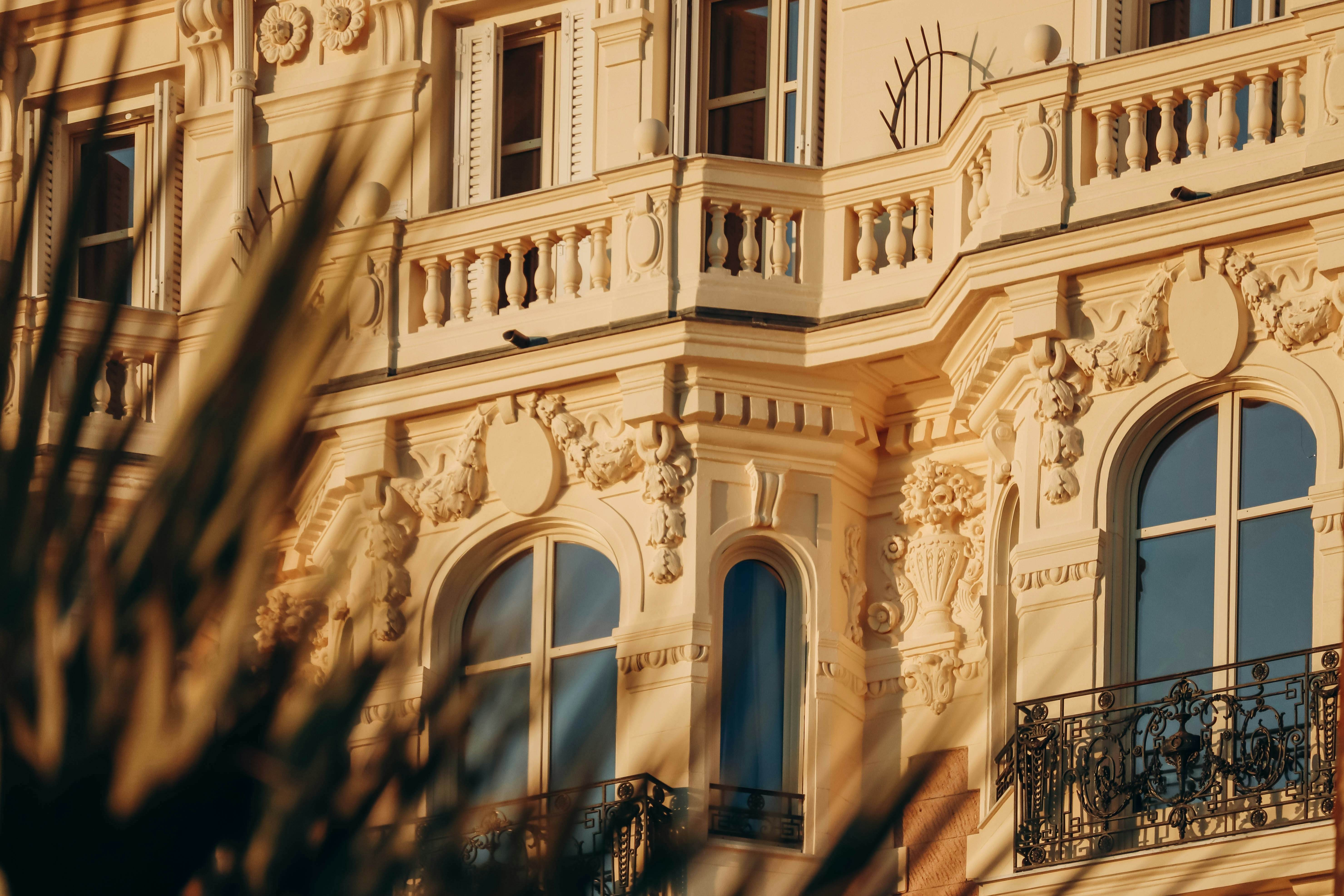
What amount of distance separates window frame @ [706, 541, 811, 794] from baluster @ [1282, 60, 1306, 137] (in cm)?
328

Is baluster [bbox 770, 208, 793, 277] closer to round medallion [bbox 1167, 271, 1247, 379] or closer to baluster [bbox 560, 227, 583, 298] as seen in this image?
baluster [bbox 560, 227, 583, 298]

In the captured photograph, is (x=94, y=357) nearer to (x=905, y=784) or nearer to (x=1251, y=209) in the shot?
(x=905, y=784)

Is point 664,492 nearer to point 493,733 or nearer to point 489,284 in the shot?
point 489,284

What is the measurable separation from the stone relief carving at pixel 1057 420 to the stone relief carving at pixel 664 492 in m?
1.92

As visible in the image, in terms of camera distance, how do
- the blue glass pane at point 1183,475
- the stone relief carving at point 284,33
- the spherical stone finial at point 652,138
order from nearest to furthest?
the blue glass pane at point 1183,475 < the spherical stone finial at point 652,138 < the stone relief carving at point 284,33

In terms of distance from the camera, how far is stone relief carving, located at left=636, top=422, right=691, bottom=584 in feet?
42.2

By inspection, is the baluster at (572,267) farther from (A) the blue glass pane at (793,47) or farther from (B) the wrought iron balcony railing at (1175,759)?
(B) the wrought iron balcony railing at (1175,759)

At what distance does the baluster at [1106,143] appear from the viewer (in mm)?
12062

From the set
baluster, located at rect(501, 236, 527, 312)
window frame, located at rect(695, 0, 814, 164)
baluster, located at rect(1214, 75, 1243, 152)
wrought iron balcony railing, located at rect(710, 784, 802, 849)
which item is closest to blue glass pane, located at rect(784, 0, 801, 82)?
window frame, located at rect(695, 0, 814, 164)

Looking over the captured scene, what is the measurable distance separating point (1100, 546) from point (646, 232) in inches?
120

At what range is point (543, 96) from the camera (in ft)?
49.2

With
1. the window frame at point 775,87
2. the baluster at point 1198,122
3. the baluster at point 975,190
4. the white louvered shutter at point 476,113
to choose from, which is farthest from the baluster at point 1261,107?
the white louvered shutter at point 476,113

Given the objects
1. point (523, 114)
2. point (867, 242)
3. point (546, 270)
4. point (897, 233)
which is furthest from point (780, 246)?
point (523, 114)

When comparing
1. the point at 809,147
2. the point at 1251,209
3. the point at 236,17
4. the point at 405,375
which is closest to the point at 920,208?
the point at 809,147
